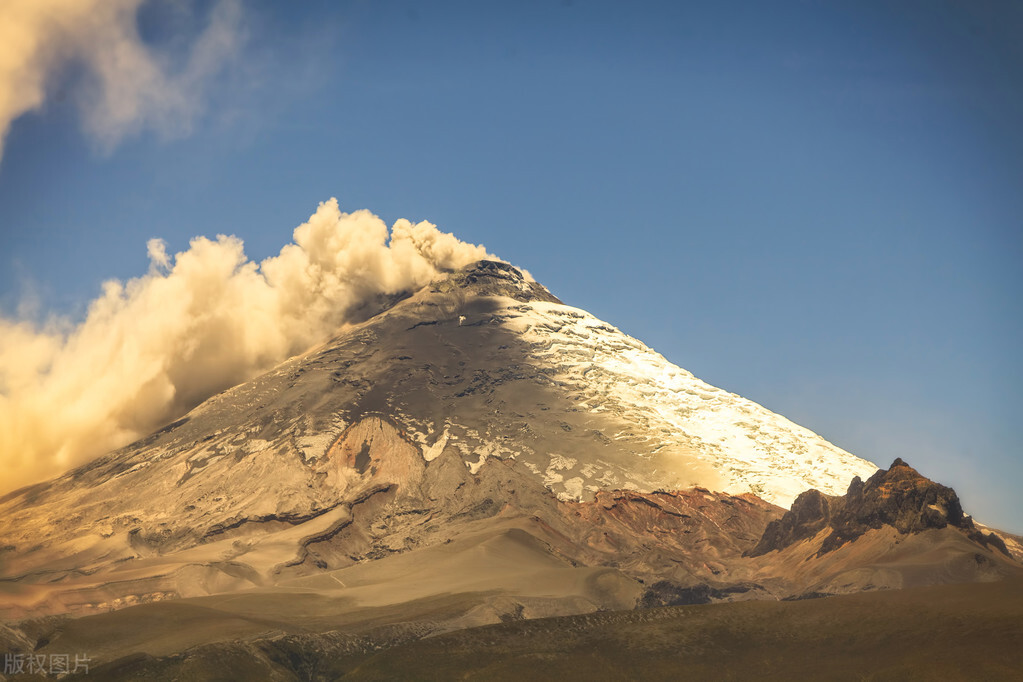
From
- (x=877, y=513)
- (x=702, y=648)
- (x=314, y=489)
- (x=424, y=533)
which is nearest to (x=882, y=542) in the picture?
(x=877, y=513)

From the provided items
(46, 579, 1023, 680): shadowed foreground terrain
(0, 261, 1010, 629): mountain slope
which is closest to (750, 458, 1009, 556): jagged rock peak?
(0, 261, 1010, 629): mountain slope

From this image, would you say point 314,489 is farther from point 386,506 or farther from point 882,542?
point 882,542

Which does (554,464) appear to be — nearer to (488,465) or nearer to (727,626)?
(488,465)

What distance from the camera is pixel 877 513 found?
144m

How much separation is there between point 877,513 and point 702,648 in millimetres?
53573

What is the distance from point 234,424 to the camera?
7854 inches

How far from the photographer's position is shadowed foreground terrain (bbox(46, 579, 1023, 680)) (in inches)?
3597

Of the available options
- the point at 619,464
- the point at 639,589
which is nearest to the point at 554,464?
the point at 619,464

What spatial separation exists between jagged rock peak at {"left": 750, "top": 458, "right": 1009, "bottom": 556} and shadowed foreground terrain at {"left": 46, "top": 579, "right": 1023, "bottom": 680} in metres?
32.4

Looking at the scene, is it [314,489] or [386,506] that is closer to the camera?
[386,506]

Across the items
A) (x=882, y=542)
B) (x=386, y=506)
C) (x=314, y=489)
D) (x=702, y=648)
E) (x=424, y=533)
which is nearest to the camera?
(x=702, y=648)

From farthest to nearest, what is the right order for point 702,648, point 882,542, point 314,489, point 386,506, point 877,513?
1. point 314,489
2. point 386,506
3. point 877,513
4. point 882,542
5. point 702,648

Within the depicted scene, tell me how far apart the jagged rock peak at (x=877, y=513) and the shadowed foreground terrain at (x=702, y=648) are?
106 feet

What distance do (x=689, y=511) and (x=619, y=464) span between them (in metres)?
18.3
